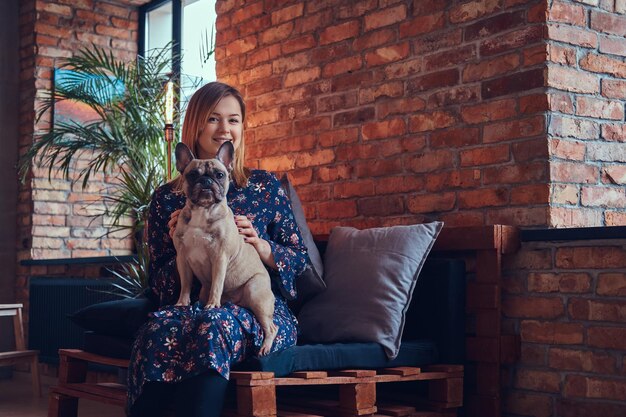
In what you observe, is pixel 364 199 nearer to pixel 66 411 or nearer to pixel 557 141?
pixel 557 141

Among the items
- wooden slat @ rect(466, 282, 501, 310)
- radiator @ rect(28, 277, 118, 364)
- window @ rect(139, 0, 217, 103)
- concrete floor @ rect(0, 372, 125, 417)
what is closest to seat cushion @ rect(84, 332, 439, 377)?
wooden slat @ rect(466, 282, 501, 310)

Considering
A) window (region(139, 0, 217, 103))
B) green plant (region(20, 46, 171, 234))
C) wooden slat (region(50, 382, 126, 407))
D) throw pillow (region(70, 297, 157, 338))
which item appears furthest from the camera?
window (region(139, 0, 217, 103))

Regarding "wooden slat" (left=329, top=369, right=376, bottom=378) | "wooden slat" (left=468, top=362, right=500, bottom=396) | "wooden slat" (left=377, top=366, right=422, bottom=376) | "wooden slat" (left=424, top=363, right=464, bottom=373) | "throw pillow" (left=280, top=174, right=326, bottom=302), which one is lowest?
"wooden slat" (left=468, top=362, right=500, bottom=396)

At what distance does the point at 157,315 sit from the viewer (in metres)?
2.66

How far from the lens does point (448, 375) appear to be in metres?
3.05

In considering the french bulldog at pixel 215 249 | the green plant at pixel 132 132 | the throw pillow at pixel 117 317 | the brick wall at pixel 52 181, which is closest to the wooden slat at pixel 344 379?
the french bulldog at pixel 215 249

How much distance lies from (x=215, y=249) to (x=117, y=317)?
662 mm

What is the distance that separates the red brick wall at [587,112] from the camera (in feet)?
10.0

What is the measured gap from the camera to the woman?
2504 mm

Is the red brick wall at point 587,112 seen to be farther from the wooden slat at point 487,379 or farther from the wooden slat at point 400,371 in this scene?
the wooden slat at point 400,371

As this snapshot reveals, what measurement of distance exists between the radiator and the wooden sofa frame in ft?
5.37

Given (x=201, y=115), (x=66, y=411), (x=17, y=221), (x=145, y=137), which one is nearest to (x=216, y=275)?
(x=201, y=115)

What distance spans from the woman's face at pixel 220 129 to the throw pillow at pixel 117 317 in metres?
0.58

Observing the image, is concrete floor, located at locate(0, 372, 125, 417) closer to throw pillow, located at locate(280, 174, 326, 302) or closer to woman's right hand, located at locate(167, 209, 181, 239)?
throw pillow, located at locate(280, 174, 326, 302)
